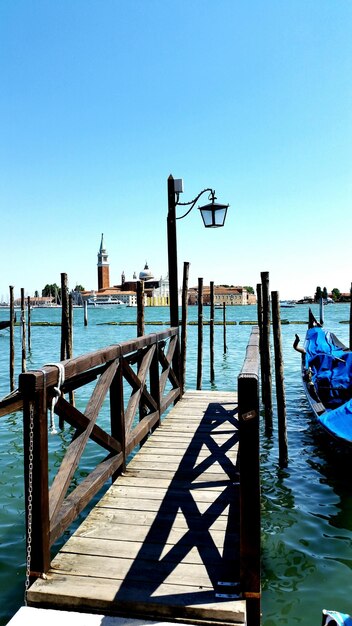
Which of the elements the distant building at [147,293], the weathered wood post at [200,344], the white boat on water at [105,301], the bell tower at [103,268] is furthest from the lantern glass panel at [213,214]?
the bell tower at [103,268]

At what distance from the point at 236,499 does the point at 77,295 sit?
4789 inches

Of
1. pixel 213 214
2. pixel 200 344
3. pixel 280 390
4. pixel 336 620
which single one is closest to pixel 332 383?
pixel 280 390

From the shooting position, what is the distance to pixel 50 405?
99.6 inches

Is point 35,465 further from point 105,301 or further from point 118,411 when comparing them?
point 105,301

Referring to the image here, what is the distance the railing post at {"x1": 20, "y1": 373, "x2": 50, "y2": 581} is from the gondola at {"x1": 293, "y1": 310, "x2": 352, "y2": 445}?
3.71 metres

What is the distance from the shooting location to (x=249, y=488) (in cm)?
227

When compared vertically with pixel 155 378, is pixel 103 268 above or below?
above

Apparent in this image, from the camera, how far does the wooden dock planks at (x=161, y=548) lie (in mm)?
2227

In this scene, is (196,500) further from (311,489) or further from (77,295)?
(77,295)

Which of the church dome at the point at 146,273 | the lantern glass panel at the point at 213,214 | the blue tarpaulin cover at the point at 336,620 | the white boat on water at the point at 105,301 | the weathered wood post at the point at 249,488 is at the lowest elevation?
the blue tarpaulin cover at the point at 336,620

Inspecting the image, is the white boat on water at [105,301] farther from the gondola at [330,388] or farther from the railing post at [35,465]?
the railing post at [35,465]

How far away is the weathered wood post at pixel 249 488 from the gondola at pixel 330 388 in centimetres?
324

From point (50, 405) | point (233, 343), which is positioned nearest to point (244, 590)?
point (50, 405)

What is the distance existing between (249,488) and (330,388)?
5.56 metres
